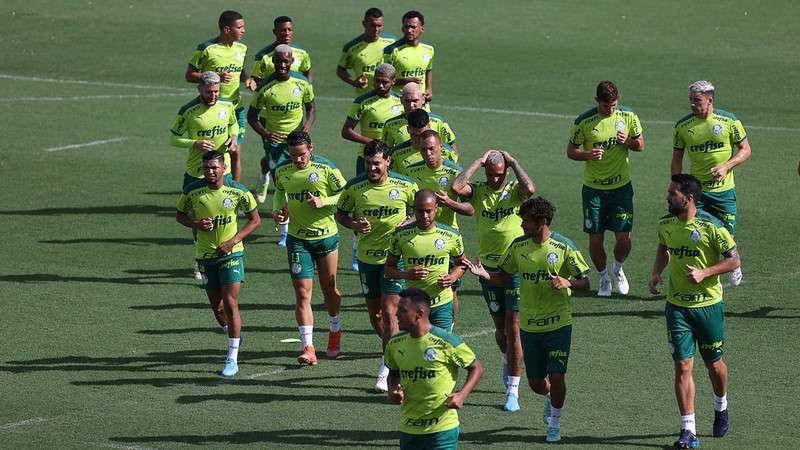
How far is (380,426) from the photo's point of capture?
15234 mm

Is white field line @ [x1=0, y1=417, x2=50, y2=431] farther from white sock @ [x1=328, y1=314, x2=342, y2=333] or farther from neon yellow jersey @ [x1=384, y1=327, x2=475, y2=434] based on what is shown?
neon yellow jersey @ [x1=384, y1=327, x2=475, y2=434]

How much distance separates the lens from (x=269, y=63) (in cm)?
2414

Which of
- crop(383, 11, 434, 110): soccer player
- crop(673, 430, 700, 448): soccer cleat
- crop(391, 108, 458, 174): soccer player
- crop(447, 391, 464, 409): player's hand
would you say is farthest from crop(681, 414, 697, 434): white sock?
crop(383, 11, 434, 110): soccer player

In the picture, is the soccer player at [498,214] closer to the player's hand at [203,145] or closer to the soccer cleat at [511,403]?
the soccer cleat at [511,403]

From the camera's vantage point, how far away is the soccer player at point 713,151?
19703 mm

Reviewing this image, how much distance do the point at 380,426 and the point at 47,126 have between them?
61.4 ft

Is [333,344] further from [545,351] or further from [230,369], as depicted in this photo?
[545,351]

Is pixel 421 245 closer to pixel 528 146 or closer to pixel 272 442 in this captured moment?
pixel 272 442

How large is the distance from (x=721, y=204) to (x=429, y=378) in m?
8.73

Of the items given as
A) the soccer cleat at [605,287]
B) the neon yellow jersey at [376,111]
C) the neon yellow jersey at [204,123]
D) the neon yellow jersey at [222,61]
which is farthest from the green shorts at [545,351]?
the neon yellow jersey at [222,61]

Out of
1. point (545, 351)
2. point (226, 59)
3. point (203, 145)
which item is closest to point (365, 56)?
point (226, 59)

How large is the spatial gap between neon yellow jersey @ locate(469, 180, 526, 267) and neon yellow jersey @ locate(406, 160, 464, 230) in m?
0.61

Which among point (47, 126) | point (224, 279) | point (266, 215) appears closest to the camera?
point (224, 279)

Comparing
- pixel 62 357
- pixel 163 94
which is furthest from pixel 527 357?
pixel 163 94
